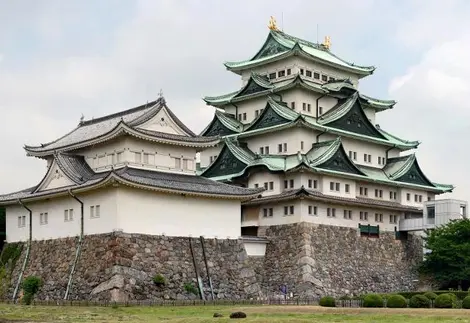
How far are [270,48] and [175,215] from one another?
26.1m

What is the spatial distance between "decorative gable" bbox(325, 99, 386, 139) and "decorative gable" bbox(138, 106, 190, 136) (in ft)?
51.8

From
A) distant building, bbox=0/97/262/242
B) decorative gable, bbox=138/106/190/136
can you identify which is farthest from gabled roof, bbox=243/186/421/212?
decorative gable, bbox=138/106/190/136

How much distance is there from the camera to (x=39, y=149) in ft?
205

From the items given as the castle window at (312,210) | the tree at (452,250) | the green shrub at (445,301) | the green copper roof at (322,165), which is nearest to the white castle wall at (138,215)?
the castle window at (312,210)

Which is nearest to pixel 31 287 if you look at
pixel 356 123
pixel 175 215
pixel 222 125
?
pixel 175 215

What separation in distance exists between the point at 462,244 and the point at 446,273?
3091 mm

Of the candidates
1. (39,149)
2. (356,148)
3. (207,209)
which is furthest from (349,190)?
(39,149)

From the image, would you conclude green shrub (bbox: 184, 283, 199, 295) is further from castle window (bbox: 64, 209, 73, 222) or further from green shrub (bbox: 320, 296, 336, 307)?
castle window (bbox: 64, 209, 73, 222)

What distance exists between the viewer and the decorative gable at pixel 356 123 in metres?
69.0

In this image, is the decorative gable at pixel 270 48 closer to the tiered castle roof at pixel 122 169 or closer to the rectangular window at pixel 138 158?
the tiered castle roof at pixel 122 169

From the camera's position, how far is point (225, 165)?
67562 mm

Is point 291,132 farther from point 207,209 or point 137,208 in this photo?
point 137,208

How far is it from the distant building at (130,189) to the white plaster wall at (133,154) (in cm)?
7

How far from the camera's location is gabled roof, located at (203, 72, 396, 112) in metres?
68.9
